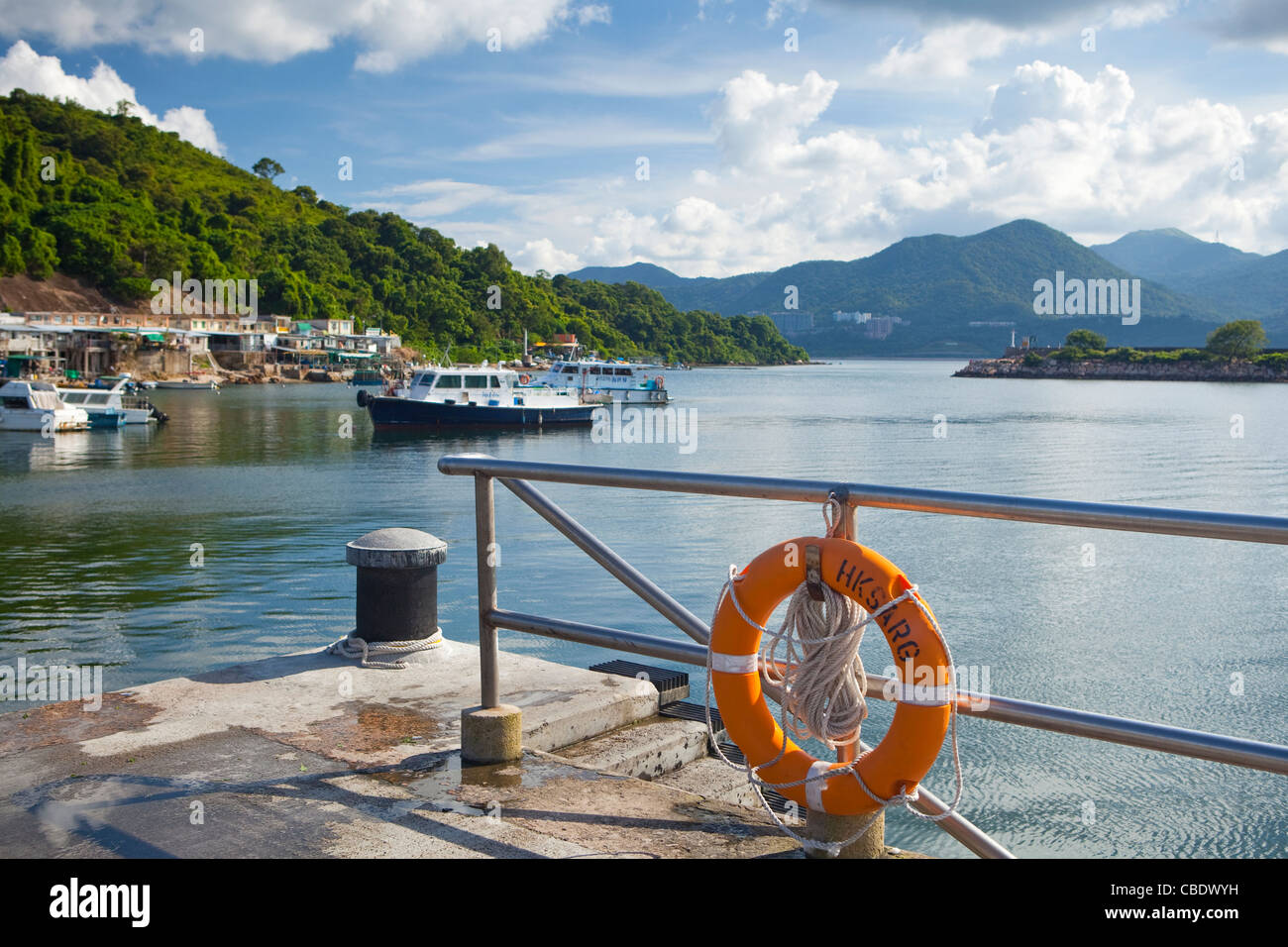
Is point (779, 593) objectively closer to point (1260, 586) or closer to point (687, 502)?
point (1260, 586)

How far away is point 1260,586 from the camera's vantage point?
15266 mm

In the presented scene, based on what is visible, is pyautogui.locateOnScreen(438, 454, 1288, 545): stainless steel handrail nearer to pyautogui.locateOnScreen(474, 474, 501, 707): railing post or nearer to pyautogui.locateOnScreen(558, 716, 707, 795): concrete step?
pyautogui.locateOnScreen(474, 474, 501, 707): railing post

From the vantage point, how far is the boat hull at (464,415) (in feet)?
155

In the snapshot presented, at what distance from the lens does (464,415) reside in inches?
1953

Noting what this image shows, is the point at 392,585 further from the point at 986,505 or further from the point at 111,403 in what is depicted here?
the point at 111,403

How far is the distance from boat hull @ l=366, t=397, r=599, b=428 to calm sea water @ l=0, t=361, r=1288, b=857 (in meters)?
9.50

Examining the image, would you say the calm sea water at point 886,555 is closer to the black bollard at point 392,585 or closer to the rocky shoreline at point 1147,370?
the black bollard at point 392,585

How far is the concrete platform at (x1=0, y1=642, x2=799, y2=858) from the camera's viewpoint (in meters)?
3.01

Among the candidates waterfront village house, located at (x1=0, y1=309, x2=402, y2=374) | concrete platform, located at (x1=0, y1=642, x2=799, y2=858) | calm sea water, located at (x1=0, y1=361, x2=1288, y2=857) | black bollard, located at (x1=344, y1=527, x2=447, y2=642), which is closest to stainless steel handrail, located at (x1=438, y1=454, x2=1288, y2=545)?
concrete platform, located at (x1=0, y1=642, x2=799, y2=858)

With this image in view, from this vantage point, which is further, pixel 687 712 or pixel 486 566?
pixel 687 712

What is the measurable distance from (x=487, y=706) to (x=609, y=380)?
6953cm

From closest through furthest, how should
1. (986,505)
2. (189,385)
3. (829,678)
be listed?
1. (986,505)
2. (829,678)
3. (189,385)

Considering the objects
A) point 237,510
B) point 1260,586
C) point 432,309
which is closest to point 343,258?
point 432,309

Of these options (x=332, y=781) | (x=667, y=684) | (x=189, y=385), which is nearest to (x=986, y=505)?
(x=332, y=781)
